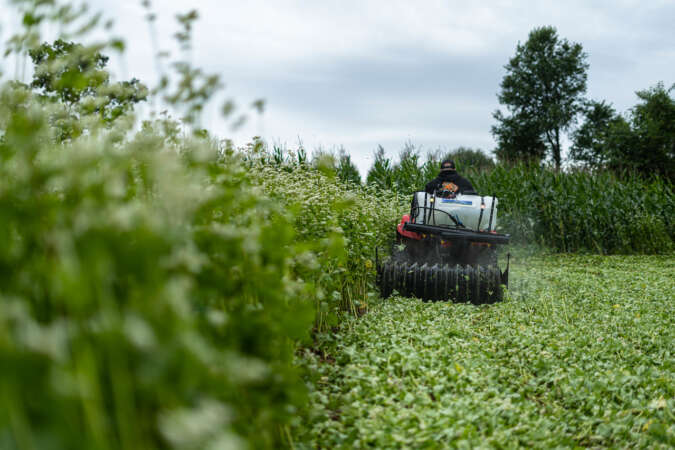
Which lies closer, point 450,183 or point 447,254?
point 447,254

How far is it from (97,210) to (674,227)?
1651cm

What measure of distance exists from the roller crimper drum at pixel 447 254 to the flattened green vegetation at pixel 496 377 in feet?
1.07

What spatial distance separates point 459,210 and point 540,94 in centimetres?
3284

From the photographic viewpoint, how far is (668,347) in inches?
179

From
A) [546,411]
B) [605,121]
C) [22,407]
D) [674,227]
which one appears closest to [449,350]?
[546,411]

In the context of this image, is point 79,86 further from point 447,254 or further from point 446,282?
point 447,254

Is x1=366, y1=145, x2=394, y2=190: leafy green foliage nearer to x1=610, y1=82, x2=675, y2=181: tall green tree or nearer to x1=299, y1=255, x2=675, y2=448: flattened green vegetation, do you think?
x1=299, y1=255, x2=675, y2=448: flattened green vegetation

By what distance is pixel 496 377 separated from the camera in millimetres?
3693

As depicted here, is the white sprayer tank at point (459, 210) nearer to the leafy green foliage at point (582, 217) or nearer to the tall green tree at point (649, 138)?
the leafy green foliage at point (582, 217)

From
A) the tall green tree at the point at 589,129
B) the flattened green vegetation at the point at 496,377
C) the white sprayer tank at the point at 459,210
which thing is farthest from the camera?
the tall green tree at the point at 589,129

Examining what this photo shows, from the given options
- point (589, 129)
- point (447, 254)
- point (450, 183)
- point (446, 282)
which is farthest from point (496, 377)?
point (589, 129)

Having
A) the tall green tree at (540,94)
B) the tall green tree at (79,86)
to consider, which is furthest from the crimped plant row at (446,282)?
the tall green tree at (540,94)

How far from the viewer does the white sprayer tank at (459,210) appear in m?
7.54

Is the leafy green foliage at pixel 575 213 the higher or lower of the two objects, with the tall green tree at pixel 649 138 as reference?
lower
